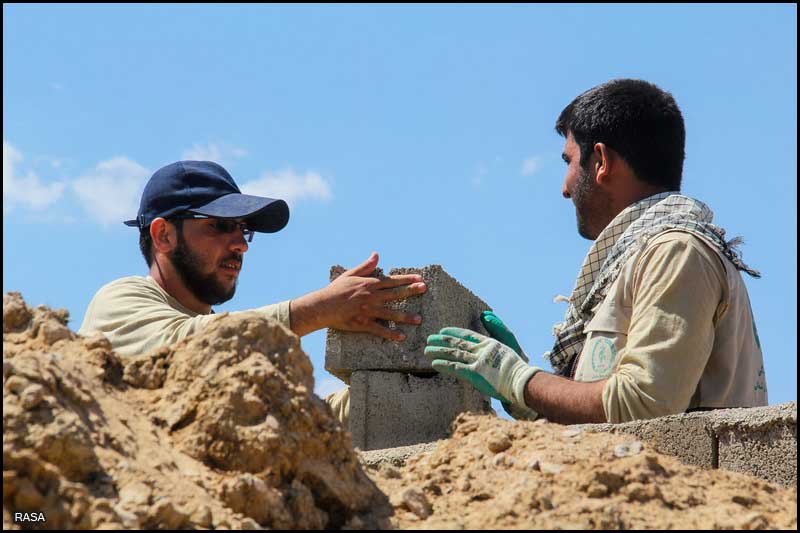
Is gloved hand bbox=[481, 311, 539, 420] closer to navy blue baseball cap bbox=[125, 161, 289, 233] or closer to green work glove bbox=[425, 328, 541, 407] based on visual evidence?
green work glove bbox=[425, 328, 541, 407]

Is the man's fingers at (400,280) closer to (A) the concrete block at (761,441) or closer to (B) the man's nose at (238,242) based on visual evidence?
(B) the man's nose at (238,242)

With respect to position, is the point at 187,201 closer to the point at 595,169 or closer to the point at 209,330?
the point at 595,169

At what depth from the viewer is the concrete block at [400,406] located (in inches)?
198

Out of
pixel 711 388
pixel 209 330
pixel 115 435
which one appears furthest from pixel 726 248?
pixel 115 435

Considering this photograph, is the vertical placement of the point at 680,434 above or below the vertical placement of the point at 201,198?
below

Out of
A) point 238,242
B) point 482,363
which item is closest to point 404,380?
point 482,363

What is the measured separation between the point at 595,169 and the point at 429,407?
1.41m

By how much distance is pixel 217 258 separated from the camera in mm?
4953

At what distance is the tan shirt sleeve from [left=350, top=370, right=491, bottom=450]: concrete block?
48.7 inches

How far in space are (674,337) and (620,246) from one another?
0.59 metres

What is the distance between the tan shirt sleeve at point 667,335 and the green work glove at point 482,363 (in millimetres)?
495

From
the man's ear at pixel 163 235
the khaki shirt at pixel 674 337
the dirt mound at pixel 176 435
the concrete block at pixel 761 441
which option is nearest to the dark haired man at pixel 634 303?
the khaki shirt at pixel 674 337

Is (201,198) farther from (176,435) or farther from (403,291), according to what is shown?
(176,435)

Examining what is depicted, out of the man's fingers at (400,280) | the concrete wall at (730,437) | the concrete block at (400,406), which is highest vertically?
the man's fingers at (400,280)
